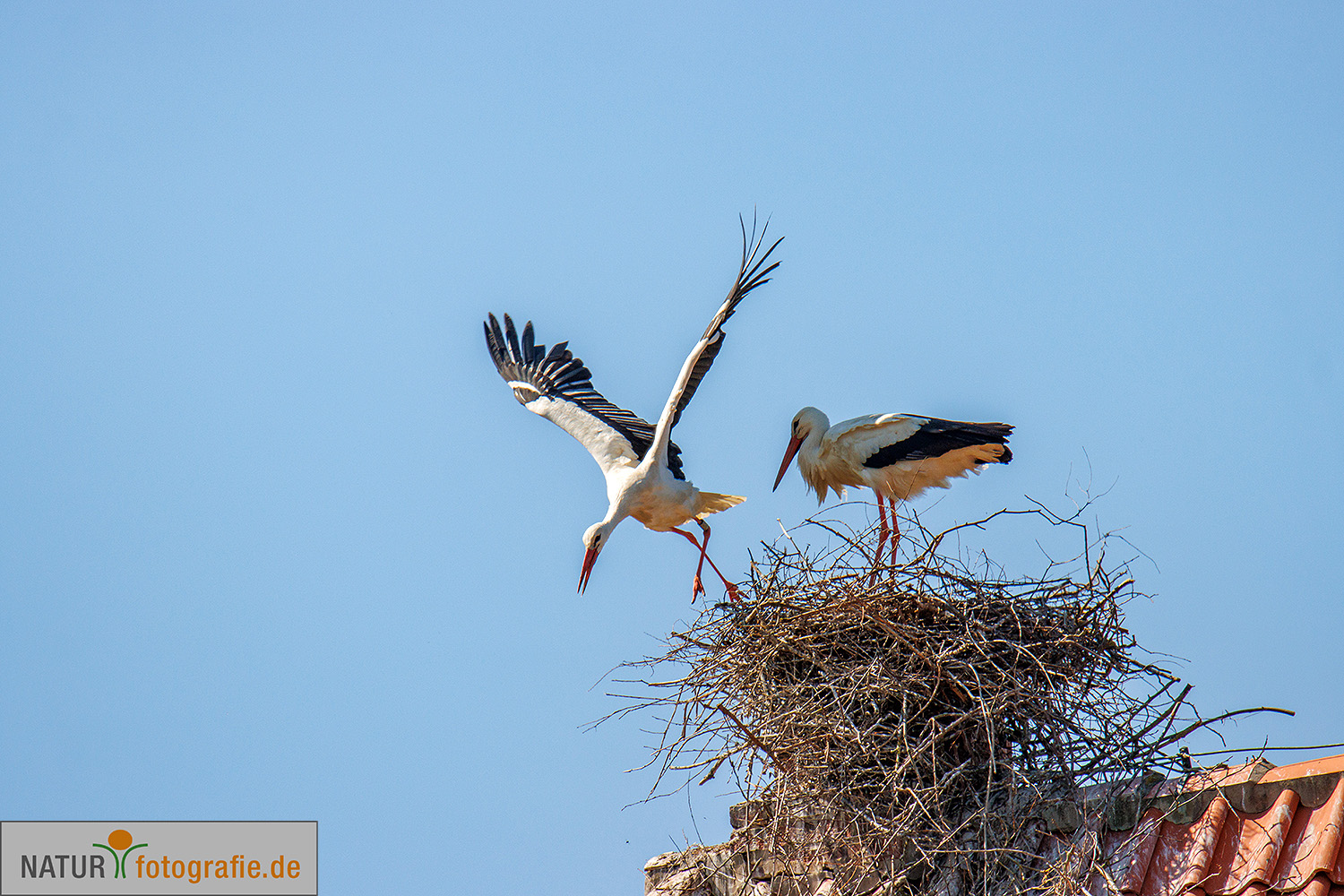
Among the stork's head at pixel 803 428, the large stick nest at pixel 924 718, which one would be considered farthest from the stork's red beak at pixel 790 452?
the large stick nest at pixel 924 718

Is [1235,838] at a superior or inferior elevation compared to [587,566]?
inferior

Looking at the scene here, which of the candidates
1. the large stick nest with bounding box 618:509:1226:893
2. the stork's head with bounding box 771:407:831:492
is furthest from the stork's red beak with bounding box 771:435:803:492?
the large stick nest with bounding box 618:509:1226:893

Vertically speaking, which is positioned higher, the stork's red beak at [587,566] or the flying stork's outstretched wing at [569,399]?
the flying stork's outstretched wing at [569,399]

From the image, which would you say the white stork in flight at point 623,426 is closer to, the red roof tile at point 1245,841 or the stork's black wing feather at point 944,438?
the stork's black wing feather at point 944,438

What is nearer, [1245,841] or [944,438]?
[1245,841]

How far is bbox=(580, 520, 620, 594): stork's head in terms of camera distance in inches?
274

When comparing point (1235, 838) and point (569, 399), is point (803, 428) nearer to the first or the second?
point (569, 399)

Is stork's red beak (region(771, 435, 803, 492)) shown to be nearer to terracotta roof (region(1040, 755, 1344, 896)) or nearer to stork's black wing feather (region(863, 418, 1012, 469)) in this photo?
stork's black wing feather (region(863, 418, 1012, 469))

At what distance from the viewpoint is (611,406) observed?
332 inches

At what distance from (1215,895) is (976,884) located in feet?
2.16

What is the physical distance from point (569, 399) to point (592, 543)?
1.88 metres

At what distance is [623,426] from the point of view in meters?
8.09

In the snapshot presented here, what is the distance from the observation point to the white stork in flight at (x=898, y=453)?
6.27 m

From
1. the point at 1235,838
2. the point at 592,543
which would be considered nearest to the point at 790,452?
the point at 592,543
